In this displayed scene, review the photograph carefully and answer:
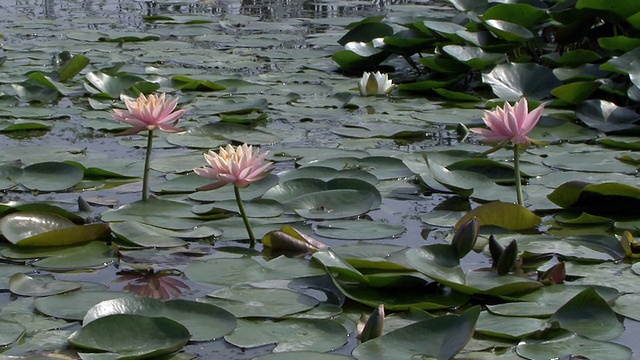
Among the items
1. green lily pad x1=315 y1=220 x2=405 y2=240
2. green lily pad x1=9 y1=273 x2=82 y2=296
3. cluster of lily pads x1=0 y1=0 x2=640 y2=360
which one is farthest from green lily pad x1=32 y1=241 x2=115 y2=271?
green lily pad x1=315 y1=220 x2=405 y2=240

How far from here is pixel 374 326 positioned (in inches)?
72.5

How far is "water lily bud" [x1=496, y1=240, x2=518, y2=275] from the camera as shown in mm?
2217

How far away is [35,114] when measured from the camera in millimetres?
3936

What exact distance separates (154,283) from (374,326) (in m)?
0.60

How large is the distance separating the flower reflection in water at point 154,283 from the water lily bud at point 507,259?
0.70 metres

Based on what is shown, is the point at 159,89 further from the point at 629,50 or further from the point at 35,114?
the point at 629,50

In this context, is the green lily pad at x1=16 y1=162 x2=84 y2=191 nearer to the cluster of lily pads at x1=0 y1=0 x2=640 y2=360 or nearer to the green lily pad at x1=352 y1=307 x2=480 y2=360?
the cluster of lily pads at x1=0 y1=0 x2=640 y2=360

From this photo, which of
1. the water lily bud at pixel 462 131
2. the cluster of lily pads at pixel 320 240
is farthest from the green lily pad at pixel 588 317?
the water lily bud at pixel 462 131

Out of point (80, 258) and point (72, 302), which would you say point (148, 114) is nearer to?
point (80, 258)

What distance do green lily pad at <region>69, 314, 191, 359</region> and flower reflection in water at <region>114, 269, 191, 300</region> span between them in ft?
0.84

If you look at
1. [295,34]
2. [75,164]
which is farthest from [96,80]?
[295,34]

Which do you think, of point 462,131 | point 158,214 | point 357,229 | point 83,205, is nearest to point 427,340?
point 357,229

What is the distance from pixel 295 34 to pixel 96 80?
2232 mm

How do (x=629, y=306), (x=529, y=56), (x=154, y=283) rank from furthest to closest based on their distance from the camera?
(x=529, y=56) → (x=154, y=283) → (x=629, y=306)
